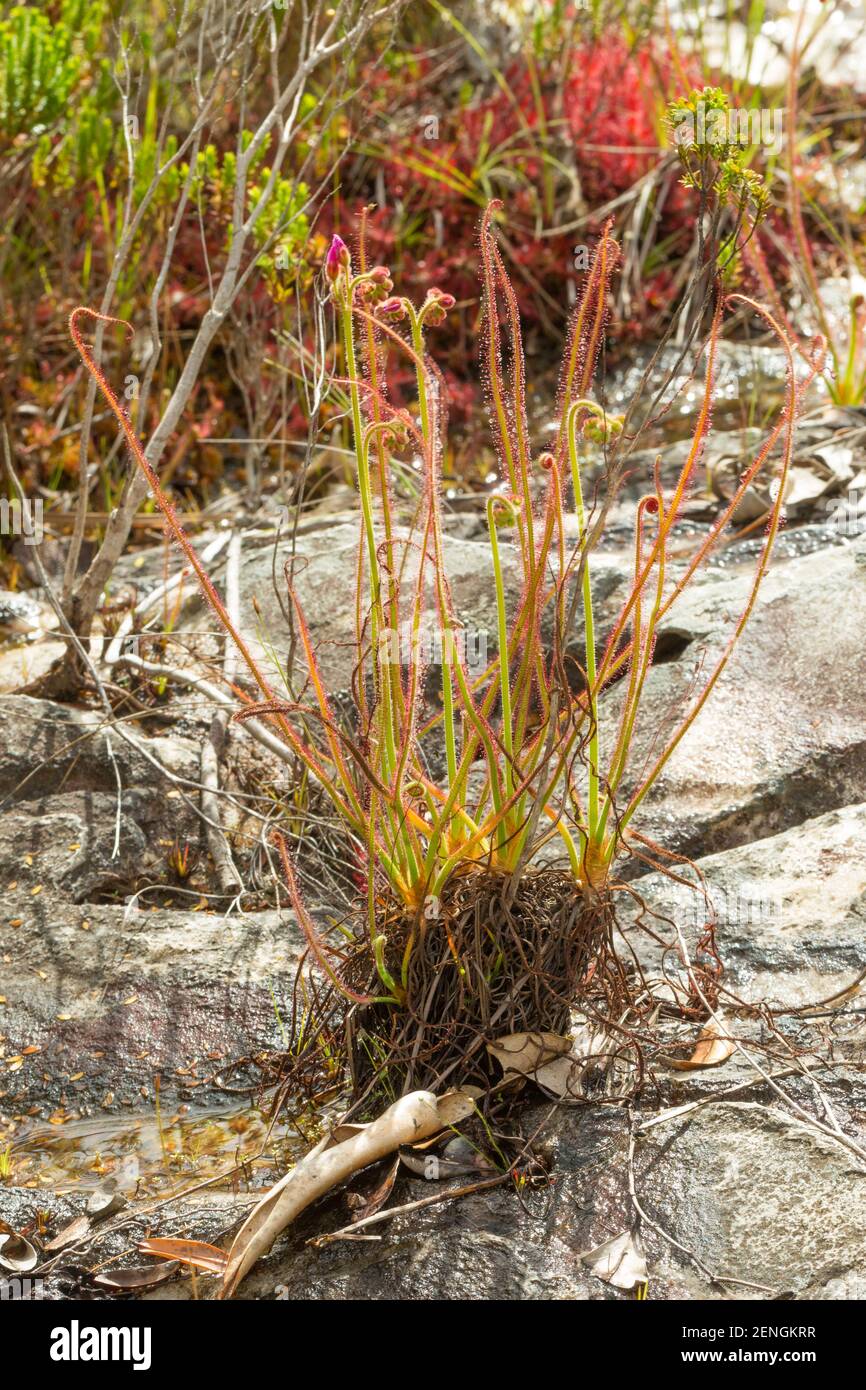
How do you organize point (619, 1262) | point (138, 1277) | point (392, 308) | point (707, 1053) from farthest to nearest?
point (707, 1053) → point (392, 308) → point (138, 1277) → point (619, 1262)

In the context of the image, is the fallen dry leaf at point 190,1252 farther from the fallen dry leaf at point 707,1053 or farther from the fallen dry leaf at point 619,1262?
the fallen dry leaf at point 707,1053

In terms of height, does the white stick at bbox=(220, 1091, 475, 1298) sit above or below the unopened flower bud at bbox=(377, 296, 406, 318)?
below

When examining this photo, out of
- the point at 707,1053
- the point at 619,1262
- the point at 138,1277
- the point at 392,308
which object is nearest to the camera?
the point at 619,1262

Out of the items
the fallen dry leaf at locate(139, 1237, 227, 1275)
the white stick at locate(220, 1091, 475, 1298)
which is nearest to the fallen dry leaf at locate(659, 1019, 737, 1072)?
the white stick at locate(220, 1091, 475, 1298)

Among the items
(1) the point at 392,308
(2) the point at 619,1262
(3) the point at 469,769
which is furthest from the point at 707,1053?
(1) the point at 392,308

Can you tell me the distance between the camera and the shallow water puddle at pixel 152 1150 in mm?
2230

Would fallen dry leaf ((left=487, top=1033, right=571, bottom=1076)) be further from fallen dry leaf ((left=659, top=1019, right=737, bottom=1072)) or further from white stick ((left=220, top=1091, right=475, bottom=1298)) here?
fallen dry leaf ((left=659, top=1019, right=737, bottom=1072))

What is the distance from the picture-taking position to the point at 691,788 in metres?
3.03

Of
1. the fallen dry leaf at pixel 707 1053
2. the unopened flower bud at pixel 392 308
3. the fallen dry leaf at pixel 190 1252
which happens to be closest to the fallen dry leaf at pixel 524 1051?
the fallen dry leaf at pixel 707 1053

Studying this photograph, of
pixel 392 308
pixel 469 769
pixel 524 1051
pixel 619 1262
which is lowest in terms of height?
pixel 619 1262

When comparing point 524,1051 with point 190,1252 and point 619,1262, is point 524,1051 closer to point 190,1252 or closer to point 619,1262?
point 619,1262

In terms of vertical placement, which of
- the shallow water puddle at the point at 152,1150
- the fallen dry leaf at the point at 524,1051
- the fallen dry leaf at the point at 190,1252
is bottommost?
the shallow water puddle at the point at 152,1150

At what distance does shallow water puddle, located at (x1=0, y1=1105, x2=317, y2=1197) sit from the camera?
2230 millimetres

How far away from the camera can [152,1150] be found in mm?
2320
